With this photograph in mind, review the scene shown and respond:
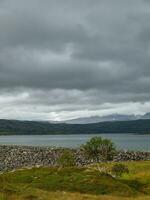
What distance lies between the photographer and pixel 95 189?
59.4 meters

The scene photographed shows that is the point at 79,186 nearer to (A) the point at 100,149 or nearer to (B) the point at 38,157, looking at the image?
(A) the point at 100,149

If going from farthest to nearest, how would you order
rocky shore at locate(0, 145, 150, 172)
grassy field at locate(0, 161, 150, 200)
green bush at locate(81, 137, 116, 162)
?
rocky shore at locate(0, 145, 150, 172) < green bush at locate(81, 137, 116, 162) < grassy field at locate(0, 161, 150, 200)

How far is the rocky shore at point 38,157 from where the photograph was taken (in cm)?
15100

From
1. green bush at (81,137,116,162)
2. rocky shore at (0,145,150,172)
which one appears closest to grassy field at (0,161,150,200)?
green bush at (81,137,116,162)

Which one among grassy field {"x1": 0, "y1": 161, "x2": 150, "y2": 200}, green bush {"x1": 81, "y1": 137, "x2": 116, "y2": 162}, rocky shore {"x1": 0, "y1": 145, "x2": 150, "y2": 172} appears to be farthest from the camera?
rocky shore {"x1": 0, "y1": 145, "x2": 150, "y2": 172}

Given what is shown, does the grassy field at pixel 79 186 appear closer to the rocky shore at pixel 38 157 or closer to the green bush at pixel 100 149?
the green bush at pixel 100 149

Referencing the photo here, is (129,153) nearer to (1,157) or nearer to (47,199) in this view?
(1,157)

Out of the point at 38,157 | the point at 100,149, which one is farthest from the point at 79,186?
the point at 38,157

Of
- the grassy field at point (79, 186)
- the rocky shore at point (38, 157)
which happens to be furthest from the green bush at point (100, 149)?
the grassy field at point (79, 186)

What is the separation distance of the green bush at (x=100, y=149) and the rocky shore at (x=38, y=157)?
2.53m

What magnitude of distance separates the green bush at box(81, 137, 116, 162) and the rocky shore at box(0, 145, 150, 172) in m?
2.53

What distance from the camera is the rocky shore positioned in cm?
15100

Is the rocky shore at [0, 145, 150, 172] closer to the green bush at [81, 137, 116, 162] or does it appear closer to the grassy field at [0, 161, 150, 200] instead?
the green bush at [81, 137, 116, 162]

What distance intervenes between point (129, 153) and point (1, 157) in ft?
145
